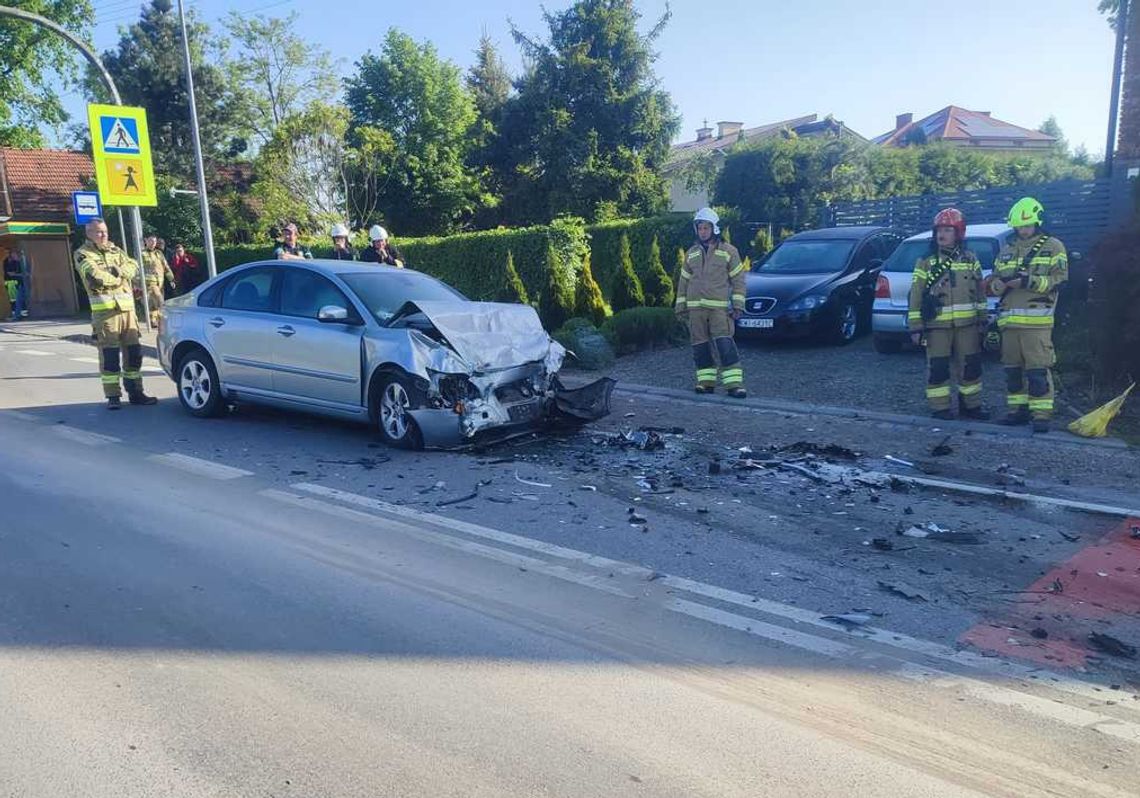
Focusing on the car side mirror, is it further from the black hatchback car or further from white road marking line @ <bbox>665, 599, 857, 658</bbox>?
the black hatchback car

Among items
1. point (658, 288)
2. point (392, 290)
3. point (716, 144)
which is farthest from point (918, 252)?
point (716, 144)

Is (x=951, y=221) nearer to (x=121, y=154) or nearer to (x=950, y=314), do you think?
(x=950, y=314)

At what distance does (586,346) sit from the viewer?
13.3m

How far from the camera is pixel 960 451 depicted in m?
8.07

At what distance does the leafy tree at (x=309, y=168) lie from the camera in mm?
27578

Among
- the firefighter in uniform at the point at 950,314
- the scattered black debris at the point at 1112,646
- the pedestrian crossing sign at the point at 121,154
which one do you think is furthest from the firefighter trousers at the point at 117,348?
the scattered black debris at the point at 1112,646

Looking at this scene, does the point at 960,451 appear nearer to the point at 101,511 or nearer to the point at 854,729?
the point at 854,729

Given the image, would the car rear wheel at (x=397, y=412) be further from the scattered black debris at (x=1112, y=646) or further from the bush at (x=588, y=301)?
the bush at (x=588, y=301)

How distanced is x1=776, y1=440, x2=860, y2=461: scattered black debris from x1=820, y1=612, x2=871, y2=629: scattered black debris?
3465 millimetres

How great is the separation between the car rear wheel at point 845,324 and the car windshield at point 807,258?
26.4 inches

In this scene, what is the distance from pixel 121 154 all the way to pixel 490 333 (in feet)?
35.9

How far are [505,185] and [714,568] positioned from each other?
33.0 meters

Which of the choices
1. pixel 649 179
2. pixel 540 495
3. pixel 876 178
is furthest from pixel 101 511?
pixel 649 179

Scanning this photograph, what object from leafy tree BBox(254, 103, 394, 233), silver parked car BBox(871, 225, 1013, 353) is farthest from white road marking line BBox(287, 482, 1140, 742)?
leafy tree BBox(254, 103, 394, 233)
